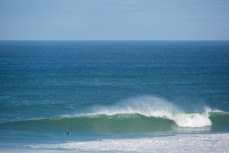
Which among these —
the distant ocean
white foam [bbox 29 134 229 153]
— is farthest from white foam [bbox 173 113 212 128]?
white foam [bbox 29 134 229 153]

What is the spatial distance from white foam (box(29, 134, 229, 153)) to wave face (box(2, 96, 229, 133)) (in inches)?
208

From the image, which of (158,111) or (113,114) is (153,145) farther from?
(158,111)

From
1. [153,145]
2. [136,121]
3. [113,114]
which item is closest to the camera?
[153,145]

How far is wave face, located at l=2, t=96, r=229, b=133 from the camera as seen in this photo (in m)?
34.3

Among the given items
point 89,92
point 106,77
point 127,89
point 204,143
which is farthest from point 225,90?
point 204,143

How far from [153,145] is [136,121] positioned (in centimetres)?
1002

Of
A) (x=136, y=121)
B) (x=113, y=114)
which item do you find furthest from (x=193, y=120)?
(x=113, y=114)

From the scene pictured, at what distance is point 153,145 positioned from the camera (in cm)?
2659

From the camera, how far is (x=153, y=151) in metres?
25.0

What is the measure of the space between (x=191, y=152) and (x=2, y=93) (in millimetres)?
30599

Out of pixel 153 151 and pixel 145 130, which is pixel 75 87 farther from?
pixel 153 151

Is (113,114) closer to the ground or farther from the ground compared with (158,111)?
closer to the ground

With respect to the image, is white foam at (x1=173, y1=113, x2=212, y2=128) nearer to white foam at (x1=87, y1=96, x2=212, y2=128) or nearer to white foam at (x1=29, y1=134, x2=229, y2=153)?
white foam at (x1=87, y1=96, x2=212, y2=128)

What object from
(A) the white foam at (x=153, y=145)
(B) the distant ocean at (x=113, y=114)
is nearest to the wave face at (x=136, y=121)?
(B) the distant ocean at (x=113, y=114)
